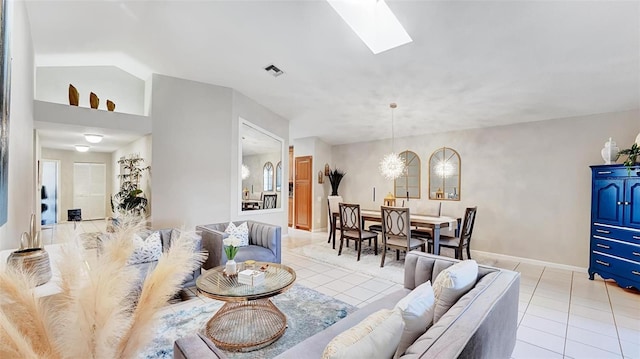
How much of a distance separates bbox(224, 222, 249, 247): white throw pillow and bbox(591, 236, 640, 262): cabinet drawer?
4.89 m

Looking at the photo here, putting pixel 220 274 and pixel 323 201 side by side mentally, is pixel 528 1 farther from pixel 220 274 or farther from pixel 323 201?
pixel 323 201

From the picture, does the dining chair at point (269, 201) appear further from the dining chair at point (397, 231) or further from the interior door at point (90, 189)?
the interior door at point (90, 189)

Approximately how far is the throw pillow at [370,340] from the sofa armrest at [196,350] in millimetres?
577

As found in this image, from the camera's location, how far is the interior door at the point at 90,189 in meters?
8.20

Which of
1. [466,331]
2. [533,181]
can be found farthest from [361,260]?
[466,331]

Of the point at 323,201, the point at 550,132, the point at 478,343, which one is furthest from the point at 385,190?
the point at 478,343

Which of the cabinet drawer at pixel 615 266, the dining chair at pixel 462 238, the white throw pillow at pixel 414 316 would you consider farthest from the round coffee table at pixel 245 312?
the cabinet drawer at pixel 615 266

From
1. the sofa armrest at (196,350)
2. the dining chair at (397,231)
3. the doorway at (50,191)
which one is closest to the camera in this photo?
the sofa armrest at (196,350)

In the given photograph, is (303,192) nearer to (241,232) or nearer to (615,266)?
(241,232)

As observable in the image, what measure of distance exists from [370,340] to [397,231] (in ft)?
11.9

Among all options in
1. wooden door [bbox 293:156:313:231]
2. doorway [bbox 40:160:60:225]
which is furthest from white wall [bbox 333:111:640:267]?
doorway [bbox 40:160:60:225]

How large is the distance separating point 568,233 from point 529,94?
2362mm

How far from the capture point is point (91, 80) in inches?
192

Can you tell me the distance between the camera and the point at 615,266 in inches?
148
